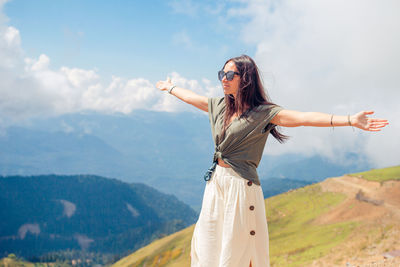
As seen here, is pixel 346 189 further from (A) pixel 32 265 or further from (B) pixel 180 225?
(B) pixel 180 225

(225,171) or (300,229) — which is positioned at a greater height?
(225,171)

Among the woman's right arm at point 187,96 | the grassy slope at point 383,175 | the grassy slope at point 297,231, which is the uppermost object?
the grassy slope at point 383,175

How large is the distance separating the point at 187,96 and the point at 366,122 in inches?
99.3

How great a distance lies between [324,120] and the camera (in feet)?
11.5

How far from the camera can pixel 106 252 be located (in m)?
186

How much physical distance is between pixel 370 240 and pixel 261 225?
31.3ft

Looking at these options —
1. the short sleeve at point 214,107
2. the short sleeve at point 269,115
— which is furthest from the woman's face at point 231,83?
the short sleeve at point 269,115

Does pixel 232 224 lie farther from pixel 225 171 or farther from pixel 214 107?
pixel 214 107

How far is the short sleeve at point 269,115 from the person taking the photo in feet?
12.8

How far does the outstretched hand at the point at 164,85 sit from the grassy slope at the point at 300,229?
936cm

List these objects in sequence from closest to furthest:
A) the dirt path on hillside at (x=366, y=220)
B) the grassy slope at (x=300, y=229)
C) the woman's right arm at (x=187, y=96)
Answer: the woman's right arm at (x=187, y=96), the dirt path on hillside at (x=366, y=220), the grassy slope at (x=300, y=229)

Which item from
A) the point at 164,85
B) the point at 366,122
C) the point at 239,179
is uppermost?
the point at 164,85

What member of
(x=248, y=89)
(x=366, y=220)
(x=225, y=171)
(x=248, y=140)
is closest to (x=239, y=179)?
(x=225, y=171)

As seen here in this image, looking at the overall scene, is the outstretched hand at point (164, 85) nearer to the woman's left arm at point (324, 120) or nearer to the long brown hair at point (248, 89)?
the long brown hair at point (248, 89)
